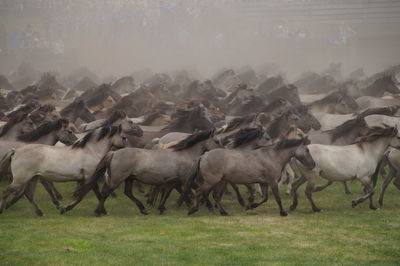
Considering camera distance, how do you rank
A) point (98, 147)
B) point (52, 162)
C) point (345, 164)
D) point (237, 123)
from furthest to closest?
1. point (237, 123)
2. point (345, 164)
3. point (98, 147)
4. point (52, 162)

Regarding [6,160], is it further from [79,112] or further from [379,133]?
[379,133]

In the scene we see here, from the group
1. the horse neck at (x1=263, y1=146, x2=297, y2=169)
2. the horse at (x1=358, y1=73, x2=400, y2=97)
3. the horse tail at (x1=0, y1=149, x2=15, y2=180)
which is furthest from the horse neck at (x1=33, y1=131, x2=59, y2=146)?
the horse at (x1=358, y1=73, x2=400, y2=97)

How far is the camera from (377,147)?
12469 mm

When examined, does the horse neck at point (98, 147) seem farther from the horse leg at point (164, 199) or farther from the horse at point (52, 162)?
the horse leg at point (164, 199)

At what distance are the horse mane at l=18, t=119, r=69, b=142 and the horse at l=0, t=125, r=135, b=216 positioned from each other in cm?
105

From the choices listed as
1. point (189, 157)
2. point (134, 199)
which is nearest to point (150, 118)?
point (189, 157)

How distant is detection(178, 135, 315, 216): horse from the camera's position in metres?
11.3

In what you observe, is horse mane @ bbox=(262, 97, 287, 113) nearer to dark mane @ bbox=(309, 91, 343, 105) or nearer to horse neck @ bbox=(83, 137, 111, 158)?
dark mane @ bbox=(309, 91, 343, 105)

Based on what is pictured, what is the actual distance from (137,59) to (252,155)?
40980mm

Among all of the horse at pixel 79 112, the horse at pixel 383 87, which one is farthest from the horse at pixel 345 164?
the horse at pixel 383 87

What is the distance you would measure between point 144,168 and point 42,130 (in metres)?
2.26

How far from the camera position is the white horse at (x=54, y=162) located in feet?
36.6

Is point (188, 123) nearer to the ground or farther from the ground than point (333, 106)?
farther from the ground

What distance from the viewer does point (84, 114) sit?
54.6 ft
